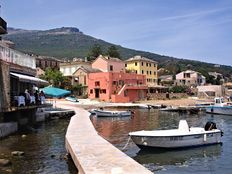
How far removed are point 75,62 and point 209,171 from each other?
87.9 metres

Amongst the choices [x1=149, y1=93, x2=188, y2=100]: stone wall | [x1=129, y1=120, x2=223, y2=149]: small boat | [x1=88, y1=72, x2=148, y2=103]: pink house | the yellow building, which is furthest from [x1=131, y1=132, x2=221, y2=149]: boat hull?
the yellow building

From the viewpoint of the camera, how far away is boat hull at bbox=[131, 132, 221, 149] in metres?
24.2

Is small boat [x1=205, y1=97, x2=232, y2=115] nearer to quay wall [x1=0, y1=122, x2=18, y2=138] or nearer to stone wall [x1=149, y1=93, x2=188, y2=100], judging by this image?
stone wall [x1=149, y1=93, x2=188, y2=100]

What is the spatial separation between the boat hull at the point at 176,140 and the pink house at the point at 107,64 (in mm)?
73866

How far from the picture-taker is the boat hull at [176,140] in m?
24.2

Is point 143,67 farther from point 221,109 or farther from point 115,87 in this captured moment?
point 221,109

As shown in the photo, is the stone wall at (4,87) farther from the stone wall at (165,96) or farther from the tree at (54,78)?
the stone wall at (165,96)

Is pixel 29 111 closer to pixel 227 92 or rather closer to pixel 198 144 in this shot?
pixel 198 144

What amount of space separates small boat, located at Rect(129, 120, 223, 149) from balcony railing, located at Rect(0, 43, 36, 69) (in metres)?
13.0

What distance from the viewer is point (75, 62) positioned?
105m

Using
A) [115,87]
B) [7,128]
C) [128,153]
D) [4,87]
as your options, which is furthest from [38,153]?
[115,87]

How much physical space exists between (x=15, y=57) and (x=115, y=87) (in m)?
53.1

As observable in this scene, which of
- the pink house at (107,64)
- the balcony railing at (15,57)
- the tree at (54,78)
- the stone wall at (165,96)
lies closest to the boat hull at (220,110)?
the stone wall at (165,96)

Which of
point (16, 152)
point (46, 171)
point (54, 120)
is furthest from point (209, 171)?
point (54, 120)
